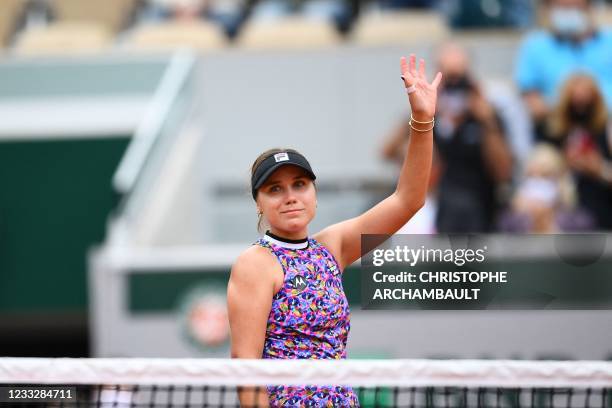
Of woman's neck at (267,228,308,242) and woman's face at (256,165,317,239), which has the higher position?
woman's face at (256,165,317,239)

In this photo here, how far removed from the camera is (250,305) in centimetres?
357

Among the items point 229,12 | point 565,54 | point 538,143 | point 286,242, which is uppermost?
point 229,12

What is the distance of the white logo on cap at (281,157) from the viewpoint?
369cm

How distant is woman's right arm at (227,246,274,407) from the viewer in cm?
357

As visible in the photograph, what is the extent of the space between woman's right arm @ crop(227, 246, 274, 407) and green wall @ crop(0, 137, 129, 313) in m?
7.47

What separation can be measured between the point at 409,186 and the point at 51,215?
7792 mm

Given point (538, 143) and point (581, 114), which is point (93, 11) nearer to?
point (538, 143)

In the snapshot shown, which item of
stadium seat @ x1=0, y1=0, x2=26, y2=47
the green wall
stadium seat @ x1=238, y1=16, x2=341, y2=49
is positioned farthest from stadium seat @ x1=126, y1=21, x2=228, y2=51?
stadium seat @ x1=0, y1=0, x2=26, y2=47

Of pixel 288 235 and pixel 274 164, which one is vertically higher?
pixel 274 164

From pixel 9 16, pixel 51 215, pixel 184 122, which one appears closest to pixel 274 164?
pixel 184 122

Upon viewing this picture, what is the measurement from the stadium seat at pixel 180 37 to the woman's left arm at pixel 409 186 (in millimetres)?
8511

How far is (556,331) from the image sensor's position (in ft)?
20.4

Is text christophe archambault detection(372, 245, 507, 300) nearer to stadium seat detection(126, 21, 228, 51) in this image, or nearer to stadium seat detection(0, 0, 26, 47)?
stadium seat detection(126, 21, 228, 51)

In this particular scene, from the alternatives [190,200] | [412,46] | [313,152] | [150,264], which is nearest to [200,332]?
[150,264]
